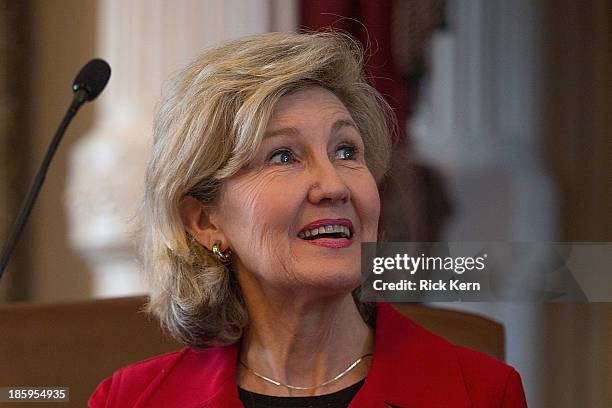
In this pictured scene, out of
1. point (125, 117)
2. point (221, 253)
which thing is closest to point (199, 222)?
point (221, 253)

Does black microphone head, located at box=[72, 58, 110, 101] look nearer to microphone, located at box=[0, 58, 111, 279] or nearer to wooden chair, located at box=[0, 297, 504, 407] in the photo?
microphone, located at box=[0, 58, 111, 279]

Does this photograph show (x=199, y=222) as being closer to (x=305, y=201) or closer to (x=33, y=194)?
(x=305, y=201)

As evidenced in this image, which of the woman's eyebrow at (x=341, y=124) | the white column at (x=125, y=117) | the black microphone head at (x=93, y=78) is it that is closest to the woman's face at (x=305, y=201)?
the woman's eyebrow at (x=341, y=124)

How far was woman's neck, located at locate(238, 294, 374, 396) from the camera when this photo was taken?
1.76 meters

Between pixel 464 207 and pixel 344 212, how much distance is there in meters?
0.60

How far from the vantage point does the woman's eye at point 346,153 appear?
1.74m

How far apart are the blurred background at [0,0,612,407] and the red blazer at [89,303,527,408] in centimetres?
28

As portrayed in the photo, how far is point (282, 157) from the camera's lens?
A: 1717 millimetres

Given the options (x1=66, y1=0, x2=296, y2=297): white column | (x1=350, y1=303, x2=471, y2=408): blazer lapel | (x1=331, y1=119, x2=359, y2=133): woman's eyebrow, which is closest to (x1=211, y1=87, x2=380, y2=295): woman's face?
(x1=331, y1=119, x2=359, y2=133): woman's eyebrow

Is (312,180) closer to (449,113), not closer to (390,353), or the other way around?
(390,353)

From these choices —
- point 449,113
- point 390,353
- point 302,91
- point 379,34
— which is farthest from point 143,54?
point 390,353

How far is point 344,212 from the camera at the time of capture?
1.67m

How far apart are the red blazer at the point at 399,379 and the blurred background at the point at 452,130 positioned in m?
0.28

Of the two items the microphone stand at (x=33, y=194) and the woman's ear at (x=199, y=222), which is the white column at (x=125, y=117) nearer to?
the microphone stand at (x=33, y=194)
